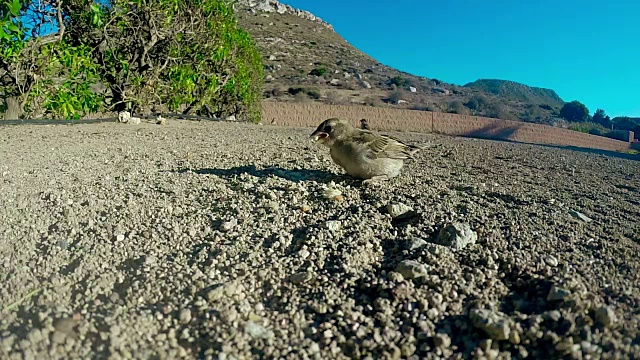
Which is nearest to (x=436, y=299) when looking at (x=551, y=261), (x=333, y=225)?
(x=551, y=261)

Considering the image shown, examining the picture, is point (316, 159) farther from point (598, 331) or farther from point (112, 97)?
point (112, 97)

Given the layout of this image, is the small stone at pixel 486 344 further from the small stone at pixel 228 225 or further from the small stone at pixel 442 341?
the small stone at pixel 228 225

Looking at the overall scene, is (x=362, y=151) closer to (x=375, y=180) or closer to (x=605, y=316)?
(x=375, y=180)

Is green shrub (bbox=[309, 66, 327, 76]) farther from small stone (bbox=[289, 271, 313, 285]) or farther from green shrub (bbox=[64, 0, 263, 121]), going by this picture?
small stone (bbox=[289, 271, 313, 285])

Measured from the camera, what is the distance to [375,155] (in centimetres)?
334

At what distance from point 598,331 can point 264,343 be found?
128 centimetres

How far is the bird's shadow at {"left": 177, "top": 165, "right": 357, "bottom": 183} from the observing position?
3.63 m

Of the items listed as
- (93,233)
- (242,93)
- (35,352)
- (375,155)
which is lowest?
(35,352)

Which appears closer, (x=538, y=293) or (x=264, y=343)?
(x=264, y=343)

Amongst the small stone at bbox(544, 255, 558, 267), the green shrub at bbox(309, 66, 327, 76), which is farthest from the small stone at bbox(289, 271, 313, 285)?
the green shrub at bbox(309, 66, 327, 76)

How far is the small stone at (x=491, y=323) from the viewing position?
1603 mm

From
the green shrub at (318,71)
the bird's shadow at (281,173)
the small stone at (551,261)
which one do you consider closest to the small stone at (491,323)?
the small stone at (551,261)

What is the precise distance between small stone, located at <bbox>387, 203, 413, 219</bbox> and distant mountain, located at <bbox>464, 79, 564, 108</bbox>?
6436 cm

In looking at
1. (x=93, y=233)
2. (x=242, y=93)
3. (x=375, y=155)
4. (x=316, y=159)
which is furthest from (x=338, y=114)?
(x=93, y=233)
